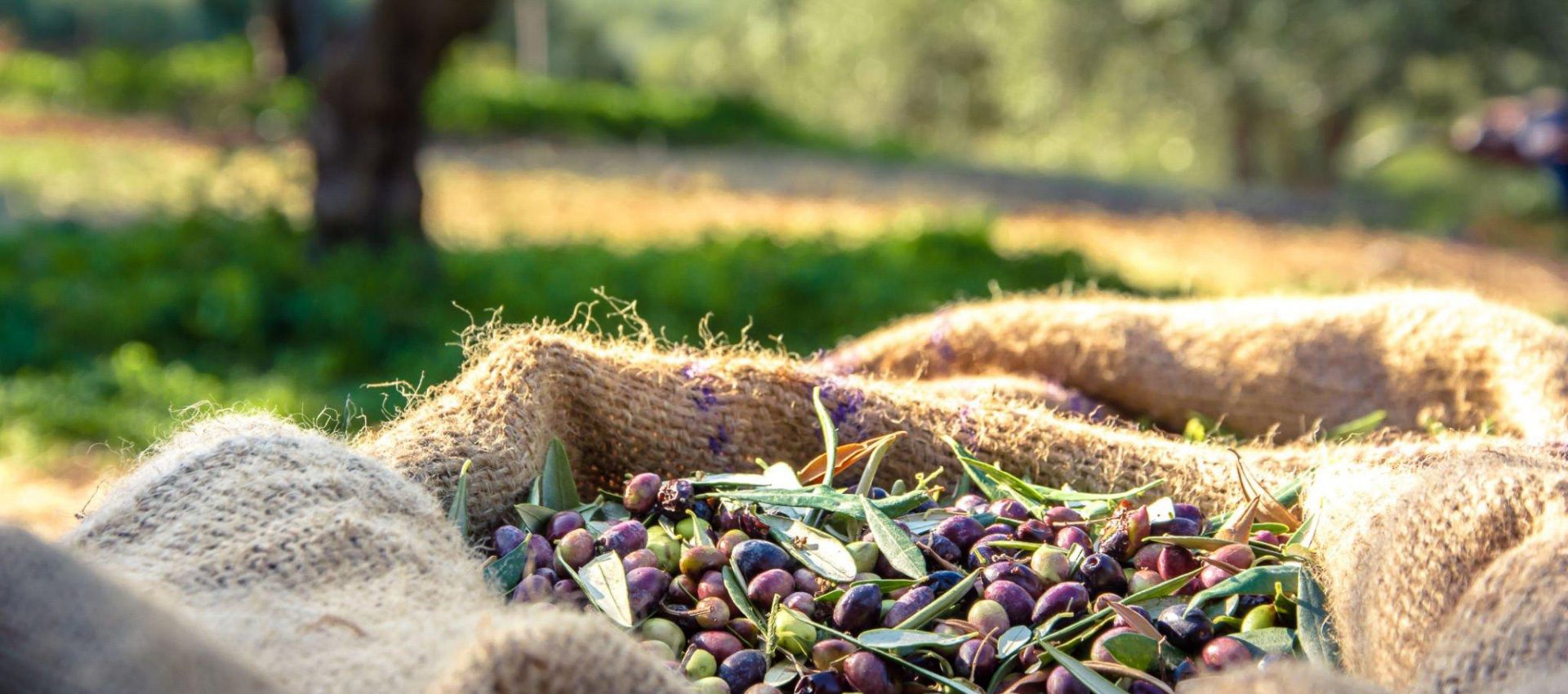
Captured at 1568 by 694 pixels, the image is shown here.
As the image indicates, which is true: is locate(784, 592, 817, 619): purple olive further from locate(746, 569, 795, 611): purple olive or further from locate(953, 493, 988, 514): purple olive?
locate(953, 493, 988, 514): purple olive

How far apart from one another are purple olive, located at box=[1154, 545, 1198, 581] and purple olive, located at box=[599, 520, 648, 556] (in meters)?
0.60

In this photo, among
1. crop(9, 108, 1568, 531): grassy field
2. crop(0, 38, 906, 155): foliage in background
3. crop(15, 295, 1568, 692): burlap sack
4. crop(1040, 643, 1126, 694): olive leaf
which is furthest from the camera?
crop(0, 38, 906, 155): foliage in background

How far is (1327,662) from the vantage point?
1316 millimetres

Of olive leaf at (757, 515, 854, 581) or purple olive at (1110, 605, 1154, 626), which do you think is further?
olive leaf at (757, 515, 854, 581)

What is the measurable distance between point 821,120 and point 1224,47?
1047 cm

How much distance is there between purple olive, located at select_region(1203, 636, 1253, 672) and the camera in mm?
1320

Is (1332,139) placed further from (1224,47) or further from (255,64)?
(255,64)

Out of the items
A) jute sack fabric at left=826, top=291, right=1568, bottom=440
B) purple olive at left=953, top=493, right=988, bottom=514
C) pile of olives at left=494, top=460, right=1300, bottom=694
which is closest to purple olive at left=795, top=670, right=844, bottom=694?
pile of olives at left=494, top=460, right=1300, bottom=694

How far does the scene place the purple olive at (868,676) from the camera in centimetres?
134

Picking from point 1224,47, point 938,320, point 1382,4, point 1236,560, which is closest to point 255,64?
point 1224,47

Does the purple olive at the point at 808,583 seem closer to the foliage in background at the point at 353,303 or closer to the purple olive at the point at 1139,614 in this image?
the purple olive at the point at 1139,614

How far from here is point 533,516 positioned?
1.63 m

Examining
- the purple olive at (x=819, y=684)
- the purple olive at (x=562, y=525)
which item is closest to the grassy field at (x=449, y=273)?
the purple olive at (x=562, y=525)

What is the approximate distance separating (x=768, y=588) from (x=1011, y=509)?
358 millimetres
